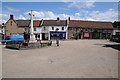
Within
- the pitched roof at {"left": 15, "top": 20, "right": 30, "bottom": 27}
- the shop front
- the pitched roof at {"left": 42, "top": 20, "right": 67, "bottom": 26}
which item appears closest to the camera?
the shop front

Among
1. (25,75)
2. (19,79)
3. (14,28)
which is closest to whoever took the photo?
(19,79)

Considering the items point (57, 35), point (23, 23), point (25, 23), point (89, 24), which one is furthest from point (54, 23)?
point (89, 24)

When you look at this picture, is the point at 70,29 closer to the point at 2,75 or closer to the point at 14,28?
the point at 14,28

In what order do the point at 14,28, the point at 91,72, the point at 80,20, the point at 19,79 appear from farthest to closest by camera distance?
the point at 80,20 → the point at 14,28 → the point at 91,72 → the point at 19,79

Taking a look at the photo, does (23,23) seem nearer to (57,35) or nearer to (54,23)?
(54,23)

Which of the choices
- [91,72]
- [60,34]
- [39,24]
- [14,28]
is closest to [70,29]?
[60,34]

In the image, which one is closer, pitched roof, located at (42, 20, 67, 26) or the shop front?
the shop front

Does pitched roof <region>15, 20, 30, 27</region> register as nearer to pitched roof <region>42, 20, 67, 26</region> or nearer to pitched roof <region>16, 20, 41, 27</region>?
pitched roof <region>16, 20, 41, 27</region>

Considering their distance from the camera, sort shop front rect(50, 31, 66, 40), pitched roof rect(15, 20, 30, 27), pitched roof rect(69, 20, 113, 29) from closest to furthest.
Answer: shop front rect(50, 31, 66, 40), pitched roof rect(15, 20, 30, 27), pitched roof rect(69, 20, 113, 29)

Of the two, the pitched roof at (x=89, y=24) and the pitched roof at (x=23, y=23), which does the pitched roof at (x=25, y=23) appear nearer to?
the pitched roof at (x=23, y=23)

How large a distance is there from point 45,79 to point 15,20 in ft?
199

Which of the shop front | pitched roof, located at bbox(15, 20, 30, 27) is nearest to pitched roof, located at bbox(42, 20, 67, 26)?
the shop front

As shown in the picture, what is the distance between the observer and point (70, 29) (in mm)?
68688

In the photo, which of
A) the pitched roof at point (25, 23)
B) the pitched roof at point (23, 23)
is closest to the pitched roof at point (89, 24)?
the pitched roof at point (25, 23)
